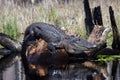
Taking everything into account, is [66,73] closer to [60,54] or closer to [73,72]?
[73,72]

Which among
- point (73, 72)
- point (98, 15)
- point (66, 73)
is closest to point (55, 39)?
point (98, 15)

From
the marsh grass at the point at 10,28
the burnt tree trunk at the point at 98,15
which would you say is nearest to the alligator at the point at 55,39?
the burnt tree trunk at the point at 98,15

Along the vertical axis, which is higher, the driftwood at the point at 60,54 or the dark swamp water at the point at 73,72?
the driftwood at the point at 60,54

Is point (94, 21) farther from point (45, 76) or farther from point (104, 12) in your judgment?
point (45, 76)

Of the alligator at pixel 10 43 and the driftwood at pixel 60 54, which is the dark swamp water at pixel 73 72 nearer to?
the driftwood at pixel 60 54

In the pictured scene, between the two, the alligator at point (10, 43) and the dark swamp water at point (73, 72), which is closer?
the dark swamp water at point (73, 72)

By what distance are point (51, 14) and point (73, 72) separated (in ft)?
20.3

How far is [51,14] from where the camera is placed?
17.1 m

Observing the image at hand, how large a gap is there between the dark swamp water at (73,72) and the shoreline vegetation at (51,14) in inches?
151

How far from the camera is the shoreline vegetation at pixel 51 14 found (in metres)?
16.5

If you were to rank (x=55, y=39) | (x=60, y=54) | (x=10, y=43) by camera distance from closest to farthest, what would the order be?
1. (x=60, y=54)
2. (x=55, y=39)
3. (x=10, y=43)

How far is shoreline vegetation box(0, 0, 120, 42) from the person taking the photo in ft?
54.2

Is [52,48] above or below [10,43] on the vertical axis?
below

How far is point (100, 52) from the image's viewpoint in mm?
14047
